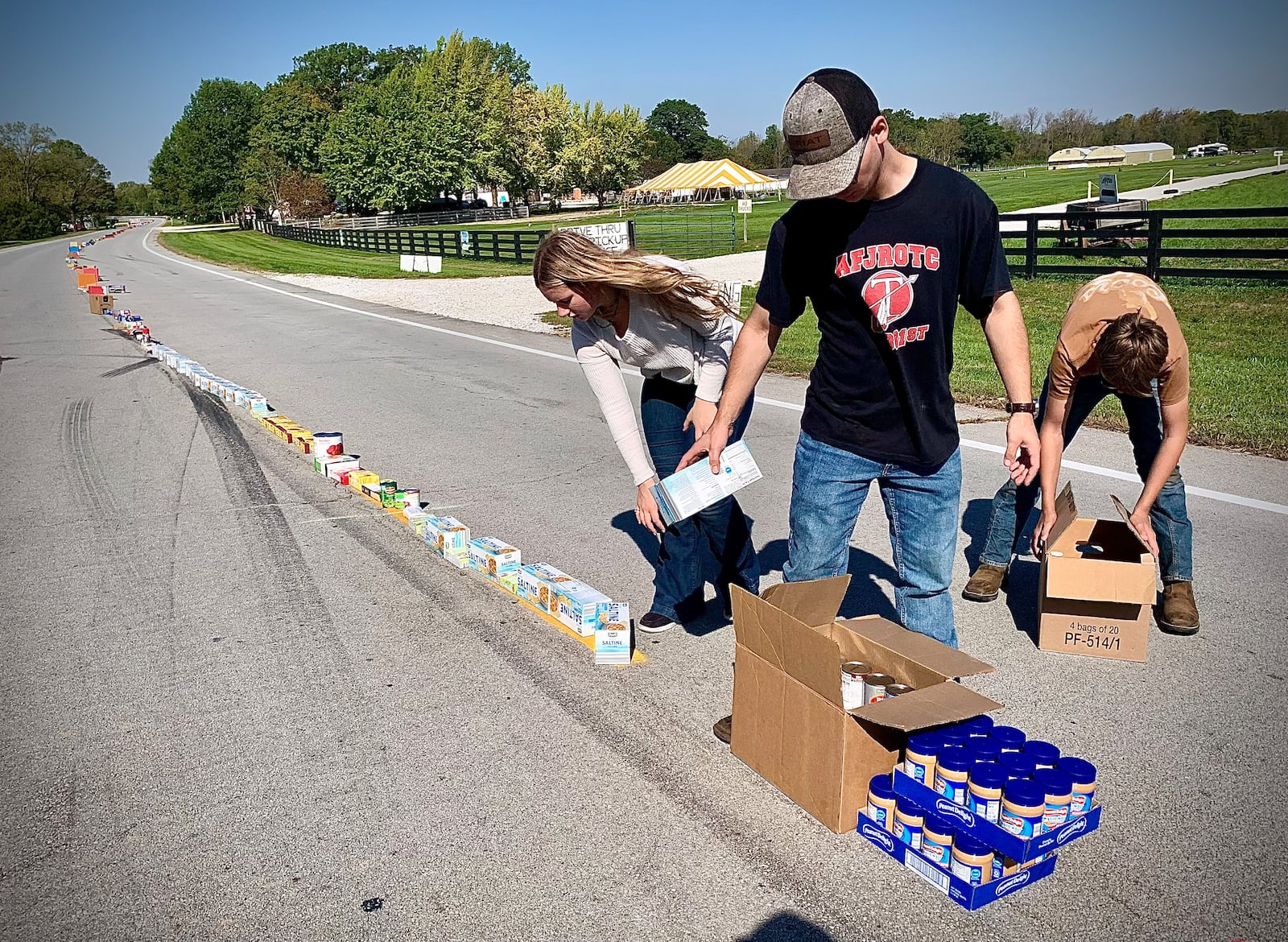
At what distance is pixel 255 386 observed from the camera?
12.4 metres

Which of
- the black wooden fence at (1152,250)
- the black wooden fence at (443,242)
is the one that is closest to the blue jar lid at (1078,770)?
the black wooden fence at (1152,250)

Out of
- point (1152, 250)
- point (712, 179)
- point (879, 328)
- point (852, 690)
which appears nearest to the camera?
point (879, 328)

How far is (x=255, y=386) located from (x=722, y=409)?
1006cm

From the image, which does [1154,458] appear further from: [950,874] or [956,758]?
[950,874]

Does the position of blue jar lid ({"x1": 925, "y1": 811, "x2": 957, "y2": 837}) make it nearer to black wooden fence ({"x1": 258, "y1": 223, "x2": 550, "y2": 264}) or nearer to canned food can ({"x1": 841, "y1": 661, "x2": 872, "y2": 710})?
canned food can ({"x1": 841, "y1": 661, "x2": 872, "y2": 710})

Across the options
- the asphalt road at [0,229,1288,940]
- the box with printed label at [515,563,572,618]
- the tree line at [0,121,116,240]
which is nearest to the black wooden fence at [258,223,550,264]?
the asphalt road at [0,229,1288,940]

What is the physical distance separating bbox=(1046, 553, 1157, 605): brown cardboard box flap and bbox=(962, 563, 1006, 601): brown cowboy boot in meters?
0.80

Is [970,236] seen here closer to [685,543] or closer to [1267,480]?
[685,543]

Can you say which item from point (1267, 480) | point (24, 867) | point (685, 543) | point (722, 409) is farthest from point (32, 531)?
point (1267, 480)

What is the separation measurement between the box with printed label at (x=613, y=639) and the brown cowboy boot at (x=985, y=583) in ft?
6.11

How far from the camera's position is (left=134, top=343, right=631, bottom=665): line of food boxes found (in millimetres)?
4578

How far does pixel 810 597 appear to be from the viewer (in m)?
3.54

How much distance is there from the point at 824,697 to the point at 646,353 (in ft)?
5.94

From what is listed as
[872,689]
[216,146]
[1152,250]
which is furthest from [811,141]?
[216,146]
